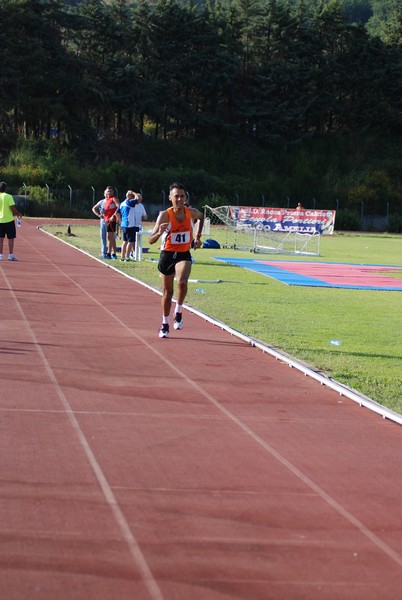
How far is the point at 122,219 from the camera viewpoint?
26.3 meters

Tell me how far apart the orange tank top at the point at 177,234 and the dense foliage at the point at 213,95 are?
205ft

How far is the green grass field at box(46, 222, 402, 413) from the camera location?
11.5 m

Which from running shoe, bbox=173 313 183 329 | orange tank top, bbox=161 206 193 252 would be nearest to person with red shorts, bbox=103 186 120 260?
running shoe, bbox=173 313 183 329

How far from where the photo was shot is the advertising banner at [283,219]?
39.2m

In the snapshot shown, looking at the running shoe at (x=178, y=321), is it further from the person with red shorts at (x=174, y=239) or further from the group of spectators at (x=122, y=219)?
the group of spectators at (x=122, y=219)

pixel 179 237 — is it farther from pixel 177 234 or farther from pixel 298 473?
pixel 298 473

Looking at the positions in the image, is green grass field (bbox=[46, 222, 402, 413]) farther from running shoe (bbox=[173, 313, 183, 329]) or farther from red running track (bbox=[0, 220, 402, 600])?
running shoe (bbox=[173, 313, 183, 329])

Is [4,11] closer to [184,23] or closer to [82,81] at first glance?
[82,81]

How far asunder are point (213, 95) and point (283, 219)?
181 feet

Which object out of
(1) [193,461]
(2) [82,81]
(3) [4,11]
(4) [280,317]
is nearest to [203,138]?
(2) [82,81]

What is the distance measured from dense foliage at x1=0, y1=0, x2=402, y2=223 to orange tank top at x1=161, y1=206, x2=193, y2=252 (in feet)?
205

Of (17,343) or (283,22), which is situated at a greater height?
(283,22)

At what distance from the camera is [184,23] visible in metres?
89.8

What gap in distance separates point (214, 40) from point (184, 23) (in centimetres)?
317
